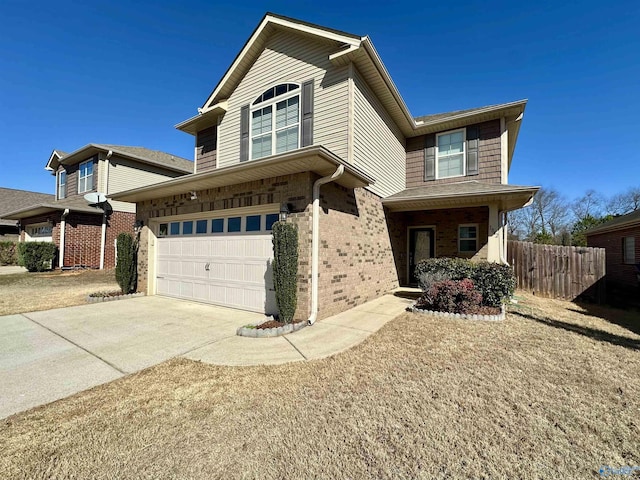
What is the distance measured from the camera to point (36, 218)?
54.2ft

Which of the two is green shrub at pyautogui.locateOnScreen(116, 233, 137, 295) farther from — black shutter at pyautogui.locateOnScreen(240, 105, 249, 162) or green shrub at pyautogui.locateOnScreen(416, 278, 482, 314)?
green shrub at pyautogui.locateOnScreen(416, 278, 482, 314)

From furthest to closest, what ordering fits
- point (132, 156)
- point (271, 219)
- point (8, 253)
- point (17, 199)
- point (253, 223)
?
point (17, 199)
point (8, 253)
point (132, 156)
point (253, 223)
point (271, 219)

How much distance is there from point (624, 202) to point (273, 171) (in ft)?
137

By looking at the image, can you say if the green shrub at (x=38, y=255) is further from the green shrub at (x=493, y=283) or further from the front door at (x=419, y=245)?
the green shrub at (x=493, y=283)

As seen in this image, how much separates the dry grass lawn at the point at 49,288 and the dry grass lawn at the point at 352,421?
666cm

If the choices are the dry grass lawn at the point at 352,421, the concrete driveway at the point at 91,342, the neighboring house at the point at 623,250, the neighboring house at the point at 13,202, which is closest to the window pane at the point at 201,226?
the concrete driveway at the point at 91,342

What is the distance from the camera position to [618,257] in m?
13.0

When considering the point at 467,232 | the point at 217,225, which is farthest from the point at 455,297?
the point at 217,225

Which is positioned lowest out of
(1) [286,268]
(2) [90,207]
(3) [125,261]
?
(3) [125,261]

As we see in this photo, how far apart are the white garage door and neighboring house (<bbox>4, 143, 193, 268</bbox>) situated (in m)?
8.90

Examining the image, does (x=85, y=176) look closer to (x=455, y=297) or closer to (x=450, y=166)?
(x=450, y=166)

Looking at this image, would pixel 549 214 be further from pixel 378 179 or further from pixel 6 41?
pixel 6 41

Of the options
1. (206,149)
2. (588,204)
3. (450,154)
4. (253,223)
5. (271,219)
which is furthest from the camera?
(588,204)

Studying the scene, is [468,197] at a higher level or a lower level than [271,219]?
higher
